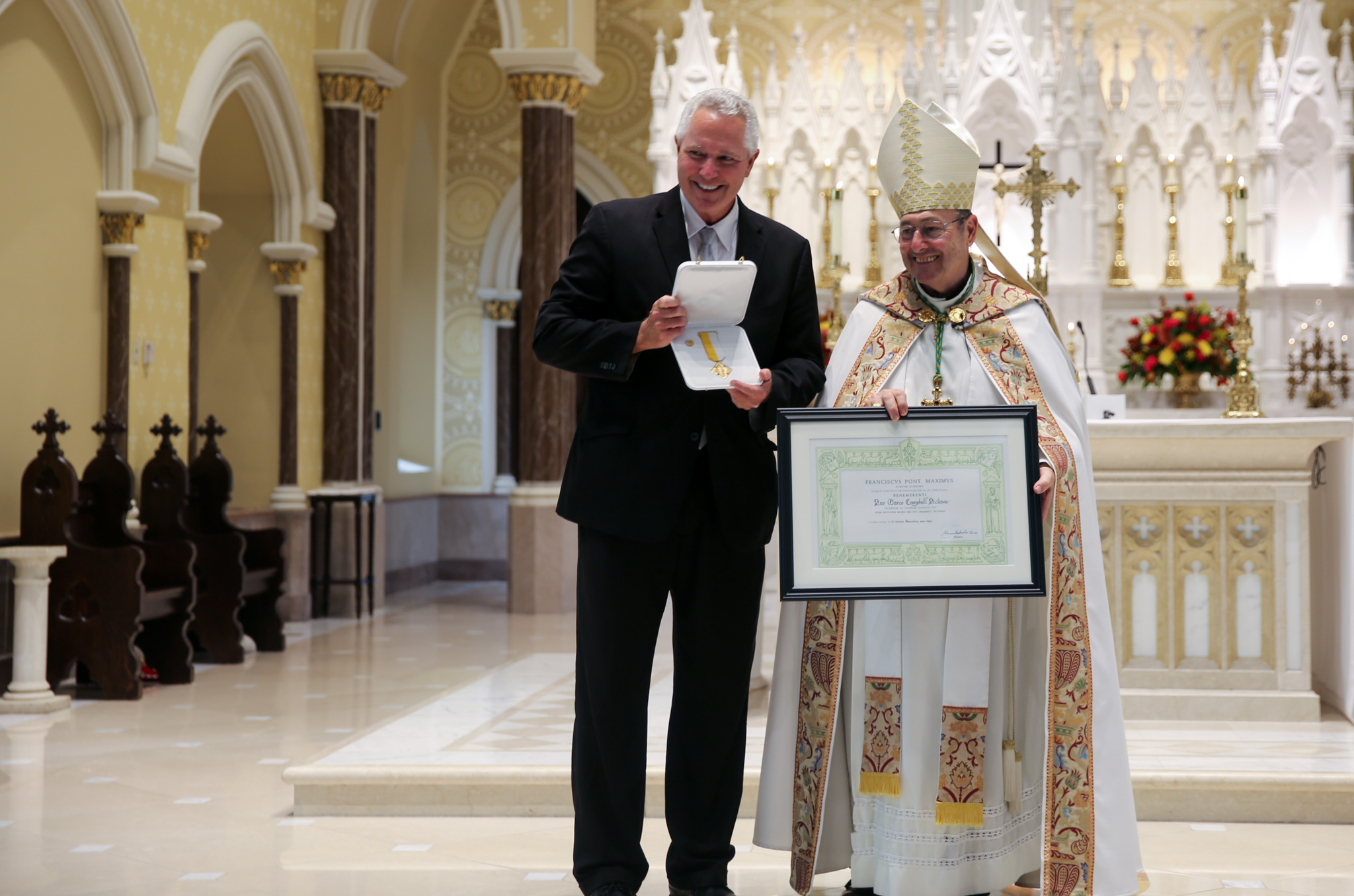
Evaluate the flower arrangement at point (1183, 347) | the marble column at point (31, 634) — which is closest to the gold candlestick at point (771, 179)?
the flower arrangement at point (1183, 347)

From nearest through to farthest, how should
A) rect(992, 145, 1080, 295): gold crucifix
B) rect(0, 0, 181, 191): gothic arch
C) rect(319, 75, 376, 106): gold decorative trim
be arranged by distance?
rect(992, 145, 1080, 295): gold crucifix < rect(0, 0, 181, 191): gothic arch < rect(319, 75, 376, 106): gold decorative trim

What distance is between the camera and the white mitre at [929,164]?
301 centimetres

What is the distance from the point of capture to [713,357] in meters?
2.73

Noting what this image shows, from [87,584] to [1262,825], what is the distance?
497 centimetres

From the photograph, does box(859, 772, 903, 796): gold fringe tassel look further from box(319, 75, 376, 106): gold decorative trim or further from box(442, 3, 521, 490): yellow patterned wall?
box(442, 3, 521, 490): yellow patterned wall

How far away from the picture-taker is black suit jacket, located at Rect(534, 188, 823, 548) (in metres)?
2.87

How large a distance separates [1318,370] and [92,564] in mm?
7445

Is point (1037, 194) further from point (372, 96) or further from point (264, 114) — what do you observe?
point (372, 96)

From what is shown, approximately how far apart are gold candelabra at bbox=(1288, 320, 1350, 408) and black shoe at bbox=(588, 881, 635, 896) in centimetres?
752

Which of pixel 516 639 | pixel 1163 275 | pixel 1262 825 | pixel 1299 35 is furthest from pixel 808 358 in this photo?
pixel 1299 35

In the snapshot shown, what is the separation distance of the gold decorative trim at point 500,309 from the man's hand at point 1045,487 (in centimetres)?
905

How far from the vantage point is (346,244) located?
967 cm

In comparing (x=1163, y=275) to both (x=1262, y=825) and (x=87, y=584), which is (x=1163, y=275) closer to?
(x=1262, y=825)

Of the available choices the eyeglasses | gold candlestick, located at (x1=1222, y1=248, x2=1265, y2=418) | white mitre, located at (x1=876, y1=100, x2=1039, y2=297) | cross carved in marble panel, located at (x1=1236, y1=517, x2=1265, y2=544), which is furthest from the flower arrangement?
the eyeglasses
